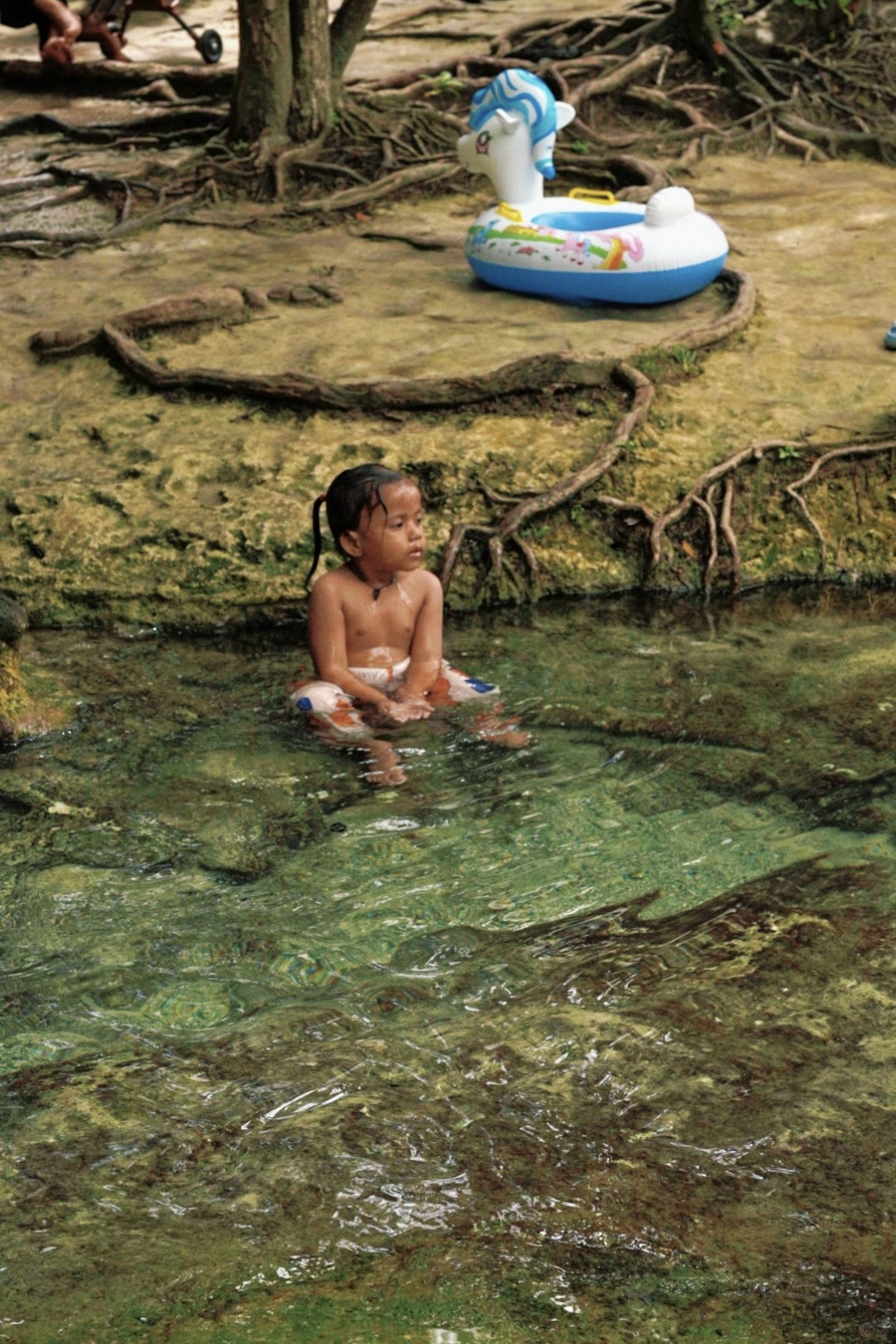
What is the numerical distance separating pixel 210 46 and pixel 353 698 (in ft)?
35.9

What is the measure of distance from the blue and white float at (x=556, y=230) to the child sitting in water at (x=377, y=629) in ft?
10.9

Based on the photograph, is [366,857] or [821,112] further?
[821,112]

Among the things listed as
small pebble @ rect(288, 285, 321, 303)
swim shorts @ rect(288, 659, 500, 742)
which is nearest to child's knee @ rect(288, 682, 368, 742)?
swim shorts @ rect(288, 659, 500, 742)

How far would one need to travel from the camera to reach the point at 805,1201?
291 cm

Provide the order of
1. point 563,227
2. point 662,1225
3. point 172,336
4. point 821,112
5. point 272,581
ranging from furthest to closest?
point 821,112 → point 563,227 → point 172,336 → point 272,581 → point 662,1225

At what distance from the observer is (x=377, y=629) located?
18.5 feet

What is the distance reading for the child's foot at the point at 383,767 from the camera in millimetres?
5090

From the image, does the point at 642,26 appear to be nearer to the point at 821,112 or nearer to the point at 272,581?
the point at 821,112

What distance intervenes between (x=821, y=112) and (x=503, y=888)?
9.30 metres

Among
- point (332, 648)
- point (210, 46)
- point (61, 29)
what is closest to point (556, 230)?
point (332, 648)

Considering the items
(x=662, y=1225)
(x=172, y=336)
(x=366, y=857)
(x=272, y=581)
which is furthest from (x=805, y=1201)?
(x=172, y=336)

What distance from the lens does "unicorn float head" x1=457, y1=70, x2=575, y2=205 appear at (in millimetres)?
8484

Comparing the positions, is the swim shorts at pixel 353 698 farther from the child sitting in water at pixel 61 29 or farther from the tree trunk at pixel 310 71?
the child sitting in water at pixel 61 29

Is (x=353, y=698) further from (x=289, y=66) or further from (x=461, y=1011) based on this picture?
(x=289, y=66)
